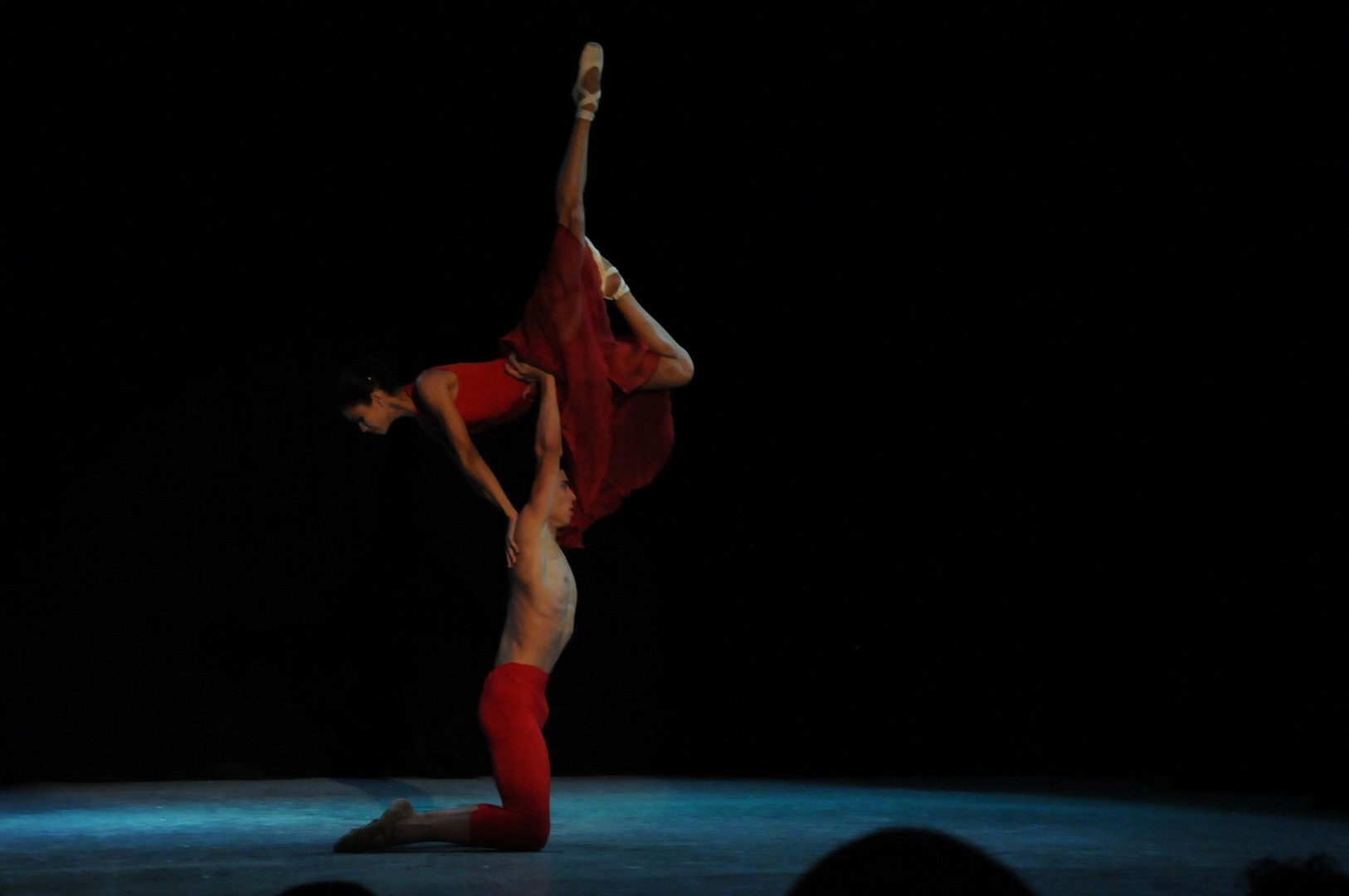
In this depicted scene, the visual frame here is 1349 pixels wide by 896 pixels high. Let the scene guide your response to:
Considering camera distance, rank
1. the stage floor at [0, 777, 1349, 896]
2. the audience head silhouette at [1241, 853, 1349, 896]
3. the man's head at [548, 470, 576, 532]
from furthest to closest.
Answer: the man's head at [548, 470, 576, 532] → the stage floor at [0, 777, 1349, 896] → the audience head silhouette at [1241, 853, 1349, 896]

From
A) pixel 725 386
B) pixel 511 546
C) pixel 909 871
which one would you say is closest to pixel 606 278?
pixel 511 546

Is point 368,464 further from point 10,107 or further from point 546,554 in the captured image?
point 546,554

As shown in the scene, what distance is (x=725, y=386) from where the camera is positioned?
19.3ft

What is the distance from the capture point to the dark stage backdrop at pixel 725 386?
5098 millimetres

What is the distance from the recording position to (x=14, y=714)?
502cm

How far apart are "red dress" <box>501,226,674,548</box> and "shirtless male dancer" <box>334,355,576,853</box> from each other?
0.08 meters

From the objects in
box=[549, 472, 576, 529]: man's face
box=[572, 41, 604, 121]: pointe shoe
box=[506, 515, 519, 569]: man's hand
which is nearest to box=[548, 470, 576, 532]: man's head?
box=[549, 472, 576, 529]: man's face

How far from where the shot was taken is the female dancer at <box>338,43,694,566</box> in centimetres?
364

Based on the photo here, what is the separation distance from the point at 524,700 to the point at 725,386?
8.75 feet

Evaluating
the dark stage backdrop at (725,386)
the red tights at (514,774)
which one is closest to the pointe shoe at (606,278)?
the red tights at (514,774)

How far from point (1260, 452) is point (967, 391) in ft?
3.59

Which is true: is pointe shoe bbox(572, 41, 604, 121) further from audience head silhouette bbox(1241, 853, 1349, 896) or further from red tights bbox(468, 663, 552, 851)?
audience head silhouette bbox(1241, 853, 1349, 896)

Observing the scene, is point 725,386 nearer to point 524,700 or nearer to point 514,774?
point 524,700

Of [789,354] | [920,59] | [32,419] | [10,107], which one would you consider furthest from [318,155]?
[920,59]
